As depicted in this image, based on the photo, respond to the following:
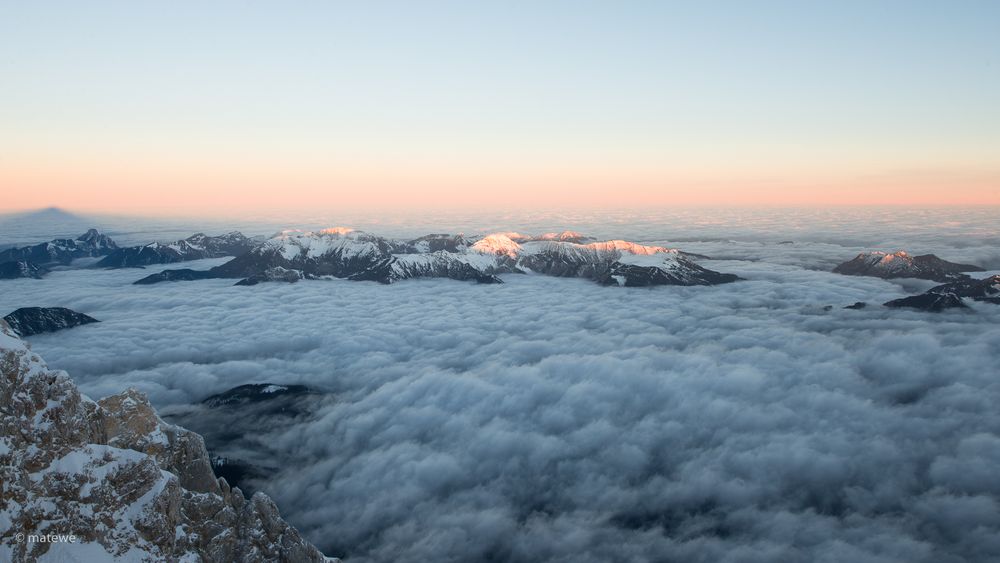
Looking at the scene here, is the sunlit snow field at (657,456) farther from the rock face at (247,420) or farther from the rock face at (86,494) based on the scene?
the rock face at (86,494)

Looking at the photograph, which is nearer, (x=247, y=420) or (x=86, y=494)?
(x=86, y=494)

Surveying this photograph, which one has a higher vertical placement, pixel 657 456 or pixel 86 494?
pixel 86 494

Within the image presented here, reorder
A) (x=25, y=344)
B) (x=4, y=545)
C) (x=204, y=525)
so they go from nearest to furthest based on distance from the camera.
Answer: (x=4, y=545) < (x=25, y=344) < (x=204, y=525)

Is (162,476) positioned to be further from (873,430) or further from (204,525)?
(873,430)

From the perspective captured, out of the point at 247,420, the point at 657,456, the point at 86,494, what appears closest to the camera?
the point at 86,494

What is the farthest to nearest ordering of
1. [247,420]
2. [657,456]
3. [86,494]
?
1. [247,420]
2. [657,456]
3. [86,494]

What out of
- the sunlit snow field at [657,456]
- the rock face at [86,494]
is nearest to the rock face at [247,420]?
the sunlit snow field at [657,456]

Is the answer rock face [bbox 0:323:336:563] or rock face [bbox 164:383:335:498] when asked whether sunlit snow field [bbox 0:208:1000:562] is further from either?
rock face [bbox 0:323:336:563]

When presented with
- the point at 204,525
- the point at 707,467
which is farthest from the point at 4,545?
the point at 707,467
